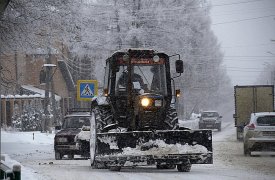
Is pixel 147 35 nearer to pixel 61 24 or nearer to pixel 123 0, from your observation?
pixel 123 0

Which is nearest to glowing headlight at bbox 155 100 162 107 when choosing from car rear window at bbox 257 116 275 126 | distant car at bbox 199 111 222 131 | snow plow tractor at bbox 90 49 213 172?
snow plow tractor at bbox 90 49 213 172

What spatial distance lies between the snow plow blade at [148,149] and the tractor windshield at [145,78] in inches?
66.2

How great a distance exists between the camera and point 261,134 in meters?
22.5

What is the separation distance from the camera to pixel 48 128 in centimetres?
4369

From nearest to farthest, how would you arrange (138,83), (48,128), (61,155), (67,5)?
(138,83) < (61,155) < (67,5) < (48,128)

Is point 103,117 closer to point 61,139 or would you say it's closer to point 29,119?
point 61,139

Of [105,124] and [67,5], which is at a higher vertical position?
[67,5]

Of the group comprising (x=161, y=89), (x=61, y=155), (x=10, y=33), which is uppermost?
(x=10, y=33)

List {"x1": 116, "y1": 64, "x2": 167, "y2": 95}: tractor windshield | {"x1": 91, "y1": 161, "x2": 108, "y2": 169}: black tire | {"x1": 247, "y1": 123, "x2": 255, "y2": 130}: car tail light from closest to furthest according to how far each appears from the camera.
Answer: {"x1": 91, "y1": 161, "x2": 108, "y2": 169}: black tire
{"x1": 116, "y1": 64, "x2": 167, "y2": 95}: tractor windshield
{"x1": 247, "y1": 123, "x2": 255, "y2": 130}: car tail light

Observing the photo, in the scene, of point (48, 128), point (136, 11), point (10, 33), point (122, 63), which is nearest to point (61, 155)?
point (10, 33)

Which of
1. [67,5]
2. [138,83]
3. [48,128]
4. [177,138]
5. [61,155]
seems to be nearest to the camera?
[177,138]

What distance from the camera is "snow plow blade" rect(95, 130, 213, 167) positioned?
1491 cm

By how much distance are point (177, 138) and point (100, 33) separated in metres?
30.6

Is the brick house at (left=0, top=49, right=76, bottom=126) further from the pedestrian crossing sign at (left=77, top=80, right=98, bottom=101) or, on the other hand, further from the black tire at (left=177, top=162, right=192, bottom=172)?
the black tire at (left=177, top=162, right=192, bottom=172)
